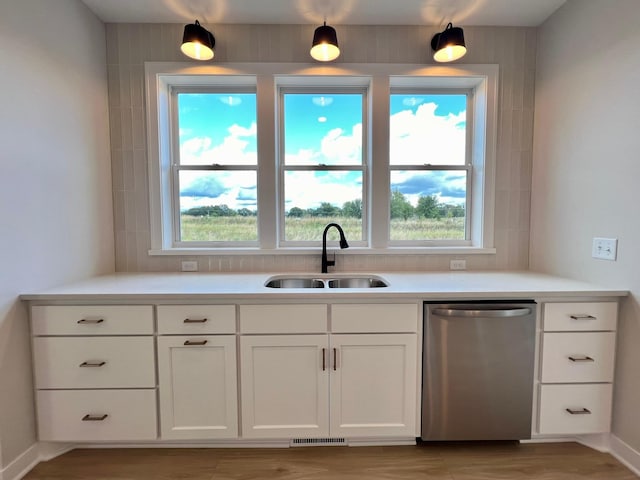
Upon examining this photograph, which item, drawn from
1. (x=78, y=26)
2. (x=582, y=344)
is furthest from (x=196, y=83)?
(x=582, y=344)

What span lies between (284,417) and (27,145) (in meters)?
1.97

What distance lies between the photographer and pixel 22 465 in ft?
5.00

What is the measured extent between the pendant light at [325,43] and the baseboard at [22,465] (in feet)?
9.15

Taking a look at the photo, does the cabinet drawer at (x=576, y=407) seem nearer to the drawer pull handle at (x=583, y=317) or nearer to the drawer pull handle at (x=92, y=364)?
the drawer pull handle at (x=583, y=317)

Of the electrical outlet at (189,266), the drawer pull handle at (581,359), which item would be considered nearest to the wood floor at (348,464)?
the drawer pull handle at (581,359)

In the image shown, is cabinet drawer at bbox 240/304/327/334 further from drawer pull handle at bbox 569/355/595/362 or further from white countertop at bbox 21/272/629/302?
drawer pull handle at bbox 569/355/595/362

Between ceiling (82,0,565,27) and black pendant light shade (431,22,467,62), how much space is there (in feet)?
0.53

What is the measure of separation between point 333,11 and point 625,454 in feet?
10.1

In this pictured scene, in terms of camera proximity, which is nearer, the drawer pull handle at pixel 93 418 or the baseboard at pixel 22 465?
the baseboard at pixel 22 465

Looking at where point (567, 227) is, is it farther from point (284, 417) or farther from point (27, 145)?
point (27, 145)

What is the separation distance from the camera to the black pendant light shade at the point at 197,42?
1.84m

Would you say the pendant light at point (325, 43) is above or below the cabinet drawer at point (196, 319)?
above

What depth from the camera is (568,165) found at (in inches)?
74.5

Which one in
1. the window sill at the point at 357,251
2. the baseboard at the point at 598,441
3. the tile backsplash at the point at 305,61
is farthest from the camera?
the window sill at the point at 357,251
